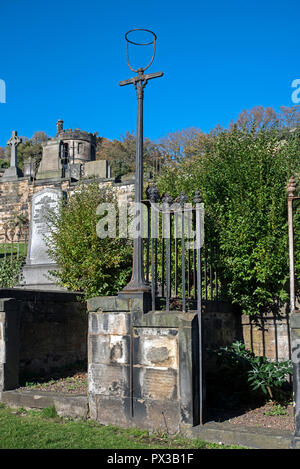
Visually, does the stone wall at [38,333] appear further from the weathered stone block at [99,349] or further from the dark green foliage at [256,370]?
the dark green foliage at [256,370]

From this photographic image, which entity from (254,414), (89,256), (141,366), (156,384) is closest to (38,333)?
(89,256)

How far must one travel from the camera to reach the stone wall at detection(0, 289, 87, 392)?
6957 millimetres

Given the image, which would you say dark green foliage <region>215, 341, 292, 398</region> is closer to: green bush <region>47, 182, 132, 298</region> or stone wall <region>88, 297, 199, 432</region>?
stone wall <region>88, 297, 199, 432</region>

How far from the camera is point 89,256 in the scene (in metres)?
9.87

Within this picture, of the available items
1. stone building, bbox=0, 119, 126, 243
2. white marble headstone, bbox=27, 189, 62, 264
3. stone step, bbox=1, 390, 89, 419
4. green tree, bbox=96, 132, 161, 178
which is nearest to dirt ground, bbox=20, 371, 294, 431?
stone step, bbox=1, 390, 89, 419

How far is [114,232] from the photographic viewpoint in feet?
34.5

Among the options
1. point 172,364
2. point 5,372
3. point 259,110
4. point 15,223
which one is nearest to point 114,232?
point 5,372

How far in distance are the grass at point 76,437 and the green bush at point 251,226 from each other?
416 cm

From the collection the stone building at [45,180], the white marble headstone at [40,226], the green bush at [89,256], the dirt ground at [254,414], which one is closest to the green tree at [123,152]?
the stone building at [45,180]

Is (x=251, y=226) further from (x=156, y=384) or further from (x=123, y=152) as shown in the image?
(x=123, y=152)

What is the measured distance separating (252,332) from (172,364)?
14.0 feet

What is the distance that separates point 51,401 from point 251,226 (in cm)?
488
